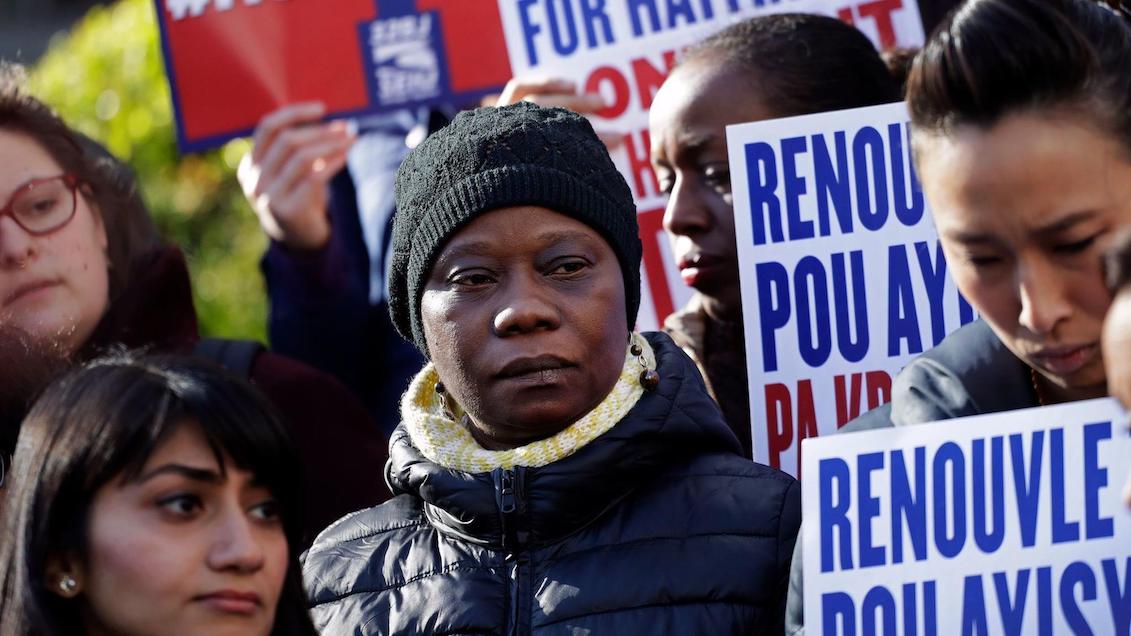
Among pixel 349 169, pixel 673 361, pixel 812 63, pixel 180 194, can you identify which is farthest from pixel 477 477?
pixel 180 194

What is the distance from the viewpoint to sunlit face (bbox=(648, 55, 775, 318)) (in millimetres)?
4238

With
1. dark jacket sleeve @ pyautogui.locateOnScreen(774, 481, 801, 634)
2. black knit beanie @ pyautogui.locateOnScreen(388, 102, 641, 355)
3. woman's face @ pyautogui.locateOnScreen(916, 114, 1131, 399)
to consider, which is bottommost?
dark jacket sleeve @ pyautogui.locateOnScreen(774, 481, 801, 634)

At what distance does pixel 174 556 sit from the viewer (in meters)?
3.15

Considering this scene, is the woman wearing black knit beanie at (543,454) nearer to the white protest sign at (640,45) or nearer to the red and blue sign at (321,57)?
the white protest sign at (640,45)

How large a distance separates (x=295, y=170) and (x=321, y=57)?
52cm

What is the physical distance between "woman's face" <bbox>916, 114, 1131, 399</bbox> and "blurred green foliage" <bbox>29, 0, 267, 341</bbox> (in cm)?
728

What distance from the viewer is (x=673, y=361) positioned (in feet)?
12.0

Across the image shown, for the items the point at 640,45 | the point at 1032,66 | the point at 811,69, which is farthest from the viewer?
the point at 640,45

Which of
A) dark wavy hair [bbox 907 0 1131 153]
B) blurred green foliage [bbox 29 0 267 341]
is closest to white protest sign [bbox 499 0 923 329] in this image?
dark wavy hair [bbox 907 0 1131 153]

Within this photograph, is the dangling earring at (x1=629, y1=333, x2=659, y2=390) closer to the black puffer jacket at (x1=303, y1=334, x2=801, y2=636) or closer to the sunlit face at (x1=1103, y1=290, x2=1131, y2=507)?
the black puffer jacket at (x1=303, y1=334, x2=801, y2=636)

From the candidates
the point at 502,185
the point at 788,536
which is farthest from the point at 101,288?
the point at 788,536

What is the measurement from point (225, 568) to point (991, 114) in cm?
141

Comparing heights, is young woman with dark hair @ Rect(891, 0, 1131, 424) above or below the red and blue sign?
below

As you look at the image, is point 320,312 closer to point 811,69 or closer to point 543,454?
point 811,69
